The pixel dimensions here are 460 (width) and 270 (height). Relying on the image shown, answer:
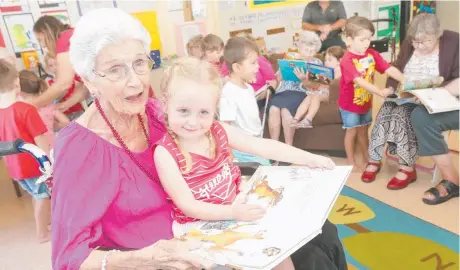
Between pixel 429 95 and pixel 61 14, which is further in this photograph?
pixel 61 14

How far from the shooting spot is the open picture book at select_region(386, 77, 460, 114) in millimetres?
2865

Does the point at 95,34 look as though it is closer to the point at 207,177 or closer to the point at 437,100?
the point at 207,177

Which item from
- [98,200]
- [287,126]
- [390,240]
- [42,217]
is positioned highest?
[98,200]

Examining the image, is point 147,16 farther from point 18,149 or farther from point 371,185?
point 18,149

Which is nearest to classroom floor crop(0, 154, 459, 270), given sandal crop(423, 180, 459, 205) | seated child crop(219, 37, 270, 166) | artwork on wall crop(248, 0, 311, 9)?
sandal crop(423, 180, 459, 205)

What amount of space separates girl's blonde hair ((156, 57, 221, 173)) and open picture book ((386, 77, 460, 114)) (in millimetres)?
1969

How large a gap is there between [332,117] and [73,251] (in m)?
2.90

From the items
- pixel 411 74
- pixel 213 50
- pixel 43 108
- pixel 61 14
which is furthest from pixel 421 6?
pixel 43 108

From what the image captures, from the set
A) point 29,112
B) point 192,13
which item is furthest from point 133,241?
point 192,13

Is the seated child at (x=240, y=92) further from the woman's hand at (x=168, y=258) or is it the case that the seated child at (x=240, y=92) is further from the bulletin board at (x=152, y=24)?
the bulletin board at (x=152, y=24)

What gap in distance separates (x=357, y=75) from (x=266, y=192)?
2.06m

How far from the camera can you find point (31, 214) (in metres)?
3.56

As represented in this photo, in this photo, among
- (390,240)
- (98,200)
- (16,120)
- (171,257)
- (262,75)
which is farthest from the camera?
(262,75)

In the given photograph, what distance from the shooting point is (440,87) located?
122 inches
